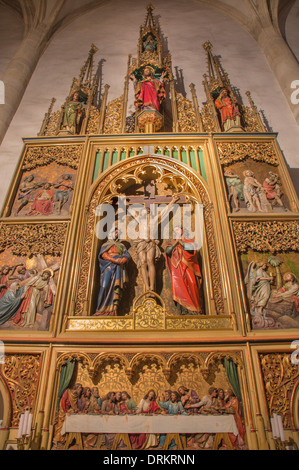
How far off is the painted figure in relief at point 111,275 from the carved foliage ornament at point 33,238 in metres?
0.69

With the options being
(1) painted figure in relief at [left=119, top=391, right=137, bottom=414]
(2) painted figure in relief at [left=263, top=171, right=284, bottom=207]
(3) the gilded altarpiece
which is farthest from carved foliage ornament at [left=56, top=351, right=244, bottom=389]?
(2) painted figure in relief at [left=263, top=171, right=284, bottom=207]

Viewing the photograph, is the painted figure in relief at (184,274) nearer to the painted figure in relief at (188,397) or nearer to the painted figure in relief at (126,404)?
the painted figure in relief at (188,397)

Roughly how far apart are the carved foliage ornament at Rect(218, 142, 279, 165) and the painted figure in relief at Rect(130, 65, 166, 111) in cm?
203

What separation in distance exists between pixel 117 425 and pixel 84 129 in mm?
5742

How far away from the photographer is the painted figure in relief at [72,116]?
7.38 metres

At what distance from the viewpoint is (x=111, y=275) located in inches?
203

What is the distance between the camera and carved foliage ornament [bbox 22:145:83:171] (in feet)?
21.0

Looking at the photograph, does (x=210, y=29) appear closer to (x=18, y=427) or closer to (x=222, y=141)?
(x=222, y=141)

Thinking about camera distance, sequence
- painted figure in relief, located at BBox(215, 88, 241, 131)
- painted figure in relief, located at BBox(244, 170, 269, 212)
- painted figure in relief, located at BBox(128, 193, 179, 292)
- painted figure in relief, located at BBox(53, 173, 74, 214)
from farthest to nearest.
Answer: painted figure in relief, located at BBox(215, 88, 241, 131)
painted figure in relief, located at BBox(53, 173, 74, 214)
painted figure in relief, located at BBox(244, 170, 269, 212)
painted figure in relief, located at BBox(128, 193, 179, 292)

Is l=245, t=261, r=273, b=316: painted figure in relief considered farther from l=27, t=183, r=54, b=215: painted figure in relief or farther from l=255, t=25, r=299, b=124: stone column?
l=255, t=25, r=299, b=124: stone column

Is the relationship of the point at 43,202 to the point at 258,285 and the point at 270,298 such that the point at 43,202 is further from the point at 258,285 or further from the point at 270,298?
the point at 270,298

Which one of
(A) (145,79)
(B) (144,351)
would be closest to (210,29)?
(A) (145,79)

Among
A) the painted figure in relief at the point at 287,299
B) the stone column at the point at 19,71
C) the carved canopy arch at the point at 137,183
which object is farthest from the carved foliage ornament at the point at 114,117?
the painted figure in relief at the point at 287,299

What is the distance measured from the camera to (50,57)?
10.3 m
